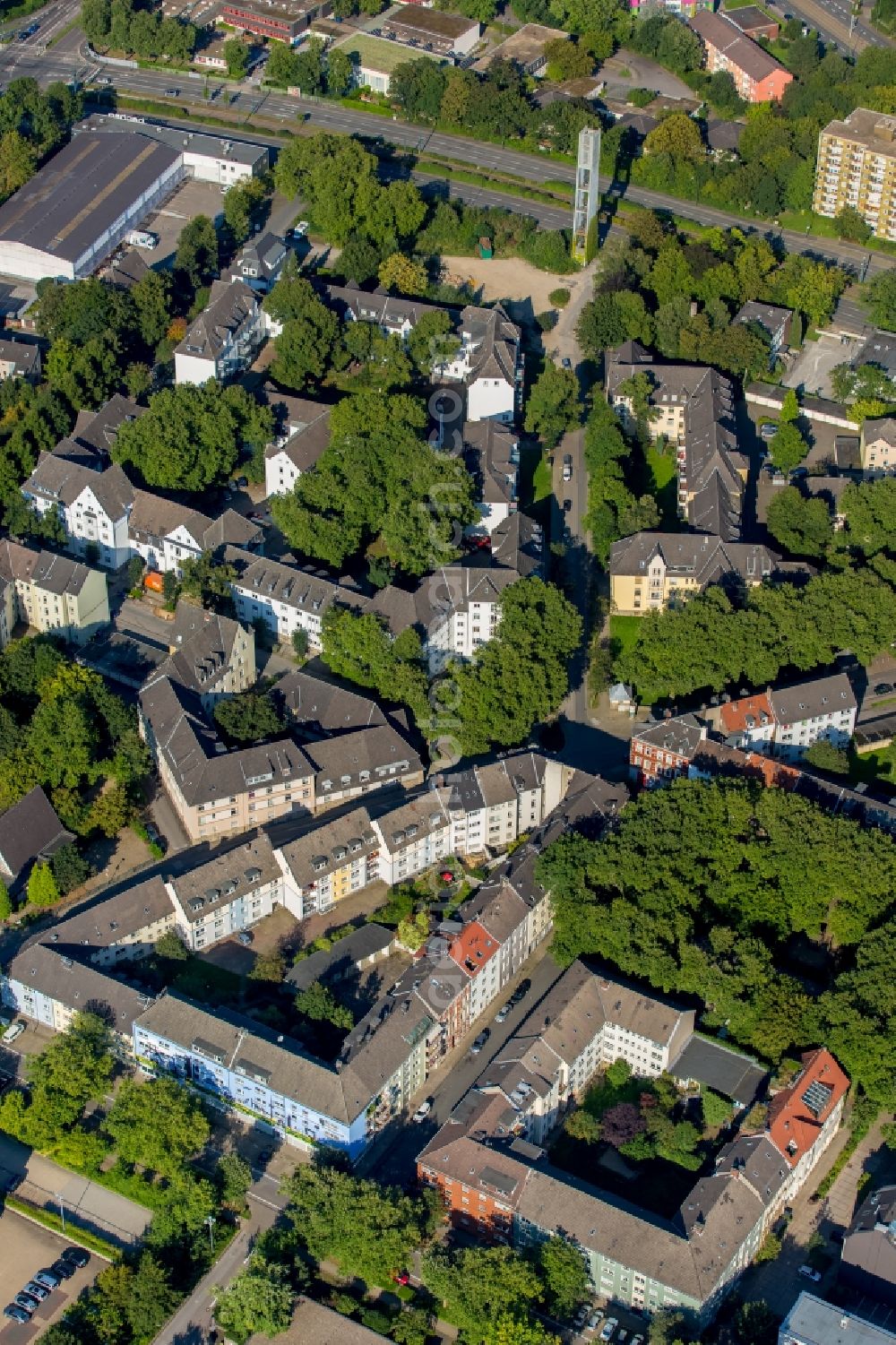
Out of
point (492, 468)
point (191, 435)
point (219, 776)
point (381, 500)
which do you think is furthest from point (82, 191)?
point (219, 776)

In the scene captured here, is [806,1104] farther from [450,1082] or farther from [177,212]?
[177,212]

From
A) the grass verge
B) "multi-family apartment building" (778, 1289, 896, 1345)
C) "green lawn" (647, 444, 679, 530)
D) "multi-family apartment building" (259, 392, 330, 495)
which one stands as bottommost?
the grass verge

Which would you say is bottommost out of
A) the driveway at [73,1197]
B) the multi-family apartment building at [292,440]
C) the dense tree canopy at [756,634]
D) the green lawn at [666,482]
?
the driveway at [73,1197]

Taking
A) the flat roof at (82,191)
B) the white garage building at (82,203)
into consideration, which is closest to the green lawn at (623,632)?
the white garage building at (82,203)

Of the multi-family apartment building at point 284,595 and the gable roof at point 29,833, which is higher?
the multi-family apartment building at point 284,595

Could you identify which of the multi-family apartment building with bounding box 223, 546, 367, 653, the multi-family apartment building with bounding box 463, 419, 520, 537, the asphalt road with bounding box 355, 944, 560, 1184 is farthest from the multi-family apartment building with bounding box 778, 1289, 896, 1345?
the multi-family apartment building with bounding box 463, 419, 520, 537

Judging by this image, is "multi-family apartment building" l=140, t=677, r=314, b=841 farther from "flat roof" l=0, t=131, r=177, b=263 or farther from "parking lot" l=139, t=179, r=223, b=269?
"parking lot" l=139, t=179, r=223, b=269

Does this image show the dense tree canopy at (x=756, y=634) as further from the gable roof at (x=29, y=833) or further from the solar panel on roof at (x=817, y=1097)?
the gable roof at (x=29, y=833)
